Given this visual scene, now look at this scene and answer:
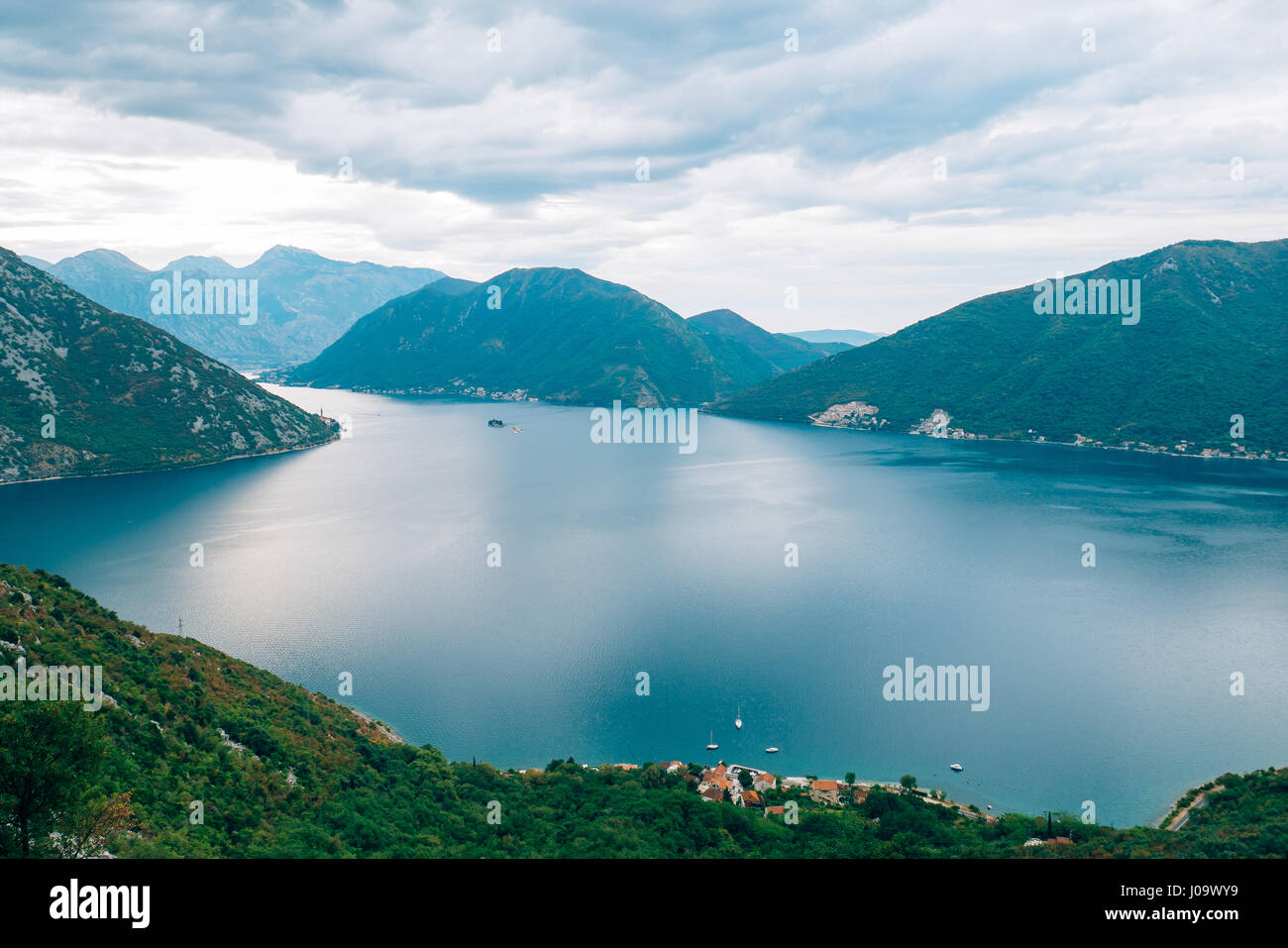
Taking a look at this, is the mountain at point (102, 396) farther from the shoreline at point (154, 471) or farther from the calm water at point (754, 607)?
the calm water at point (754, 607)

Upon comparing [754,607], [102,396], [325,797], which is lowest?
[325,797]

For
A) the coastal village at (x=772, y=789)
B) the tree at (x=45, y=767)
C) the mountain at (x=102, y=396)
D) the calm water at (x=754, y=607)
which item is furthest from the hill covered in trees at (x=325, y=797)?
the mountain at (x=102, y=396)

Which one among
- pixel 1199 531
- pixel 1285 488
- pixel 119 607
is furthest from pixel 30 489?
pixel 1285 488

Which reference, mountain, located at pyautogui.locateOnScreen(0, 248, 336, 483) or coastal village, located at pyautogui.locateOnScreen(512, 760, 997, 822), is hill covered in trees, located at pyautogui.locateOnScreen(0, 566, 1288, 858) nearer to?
coastal village, located at pyautogui.locateOnScreen(512, 760, 997, 822)

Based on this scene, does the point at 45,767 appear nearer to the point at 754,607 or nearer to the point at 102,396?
the point at 754,607

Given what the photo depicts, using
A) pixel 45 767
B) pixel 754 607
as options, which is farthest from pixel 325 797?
pixel 754 607

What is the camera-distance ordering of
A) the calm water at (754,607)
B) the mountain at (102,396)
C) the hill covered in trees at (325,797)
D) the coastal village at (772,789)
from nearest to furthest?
the hill covered in trees at (325,797) → the coastal village at (772,789) → the calm water at (754,607) → the mountain at (102,396)
